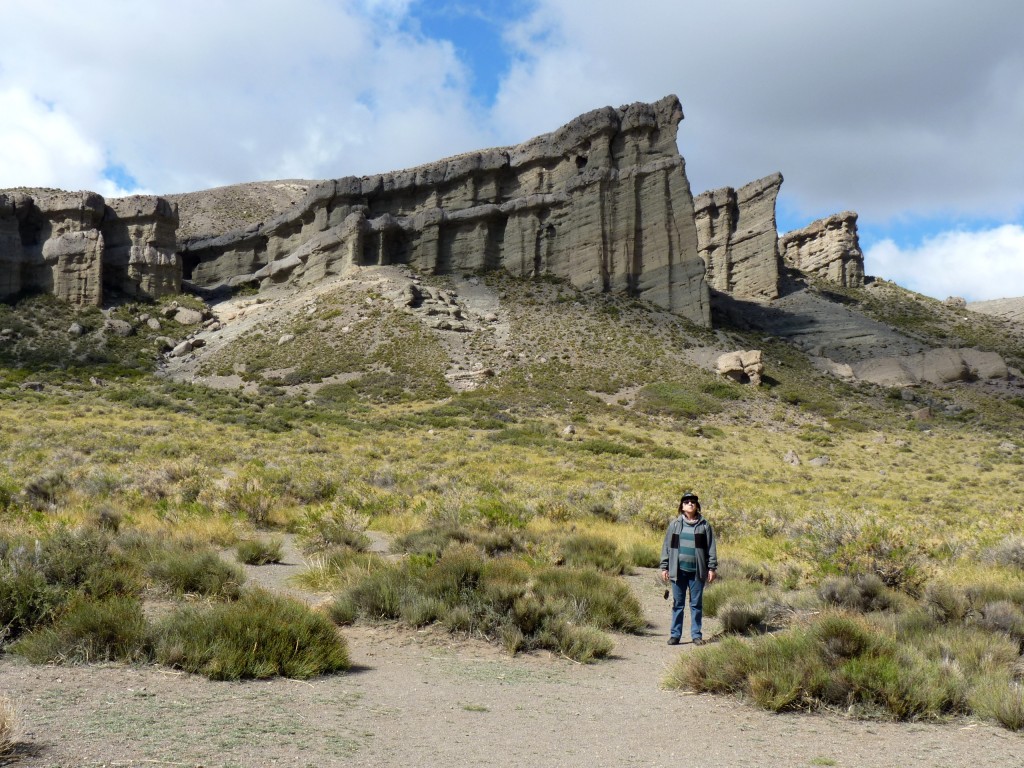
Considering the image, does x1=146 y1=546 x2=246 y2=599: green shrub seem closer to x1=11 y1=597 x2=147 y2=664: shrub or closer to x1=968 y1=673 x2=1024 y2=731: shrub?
x1=11 y1=597 x2=147 y2=664: shrub

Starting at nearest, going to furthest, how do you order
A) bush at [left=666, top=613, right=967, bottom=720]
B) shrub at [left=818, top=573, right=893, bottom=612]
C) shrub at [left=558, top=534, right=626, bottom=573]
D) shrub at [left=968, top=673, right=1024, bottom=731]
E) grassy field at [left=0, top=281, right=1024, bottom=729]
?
shrub at [left=968, top=673, right=1024, bottom=731]
bush at [left=666, top=613, right=967, bottom=720]
grassy field at [left=0, top=281, right=1024, bottom=729]
shrub at [left=818, top=573, right=893, bottom=612]
shrub at [left=558, top=534, right=626, bottom=573]

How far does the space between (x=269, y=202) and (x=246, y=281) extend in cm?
4219

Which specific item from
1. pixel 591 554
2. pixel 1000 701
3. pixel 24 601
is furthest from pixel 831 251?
pixel 24 601

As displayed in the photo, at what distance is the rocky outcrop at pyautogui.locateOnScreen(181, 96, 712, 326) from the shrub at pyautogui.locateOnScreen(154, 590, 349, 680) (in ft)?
175

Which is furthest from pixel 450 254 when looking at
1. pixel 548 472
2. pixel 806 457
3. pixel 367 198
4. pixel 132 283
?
pixel 548 472

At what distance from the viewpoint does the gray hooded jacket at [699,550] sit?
26.0 ft

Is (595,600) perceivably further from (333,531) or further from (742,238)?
(742,238)

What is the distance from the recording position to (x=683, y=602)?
790 centimetres

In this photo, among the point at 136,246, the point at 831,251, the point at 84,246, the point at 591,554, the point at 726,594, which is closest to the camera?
the point at 726,594

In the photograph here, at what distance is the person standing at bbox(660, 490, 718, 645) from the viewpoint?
7883 mm

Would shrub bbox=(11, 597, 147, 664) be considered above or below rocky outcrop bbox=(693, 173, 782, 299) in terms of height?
below

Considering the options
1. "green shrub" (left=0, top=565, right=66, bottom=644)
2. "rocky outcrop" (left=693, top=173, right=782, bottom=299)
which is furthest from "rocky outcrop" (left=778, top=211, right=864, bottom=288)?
"green shrub" (left=0, top=565, right=66, bottom=644)

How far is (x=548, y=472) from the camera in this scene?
22.0 m

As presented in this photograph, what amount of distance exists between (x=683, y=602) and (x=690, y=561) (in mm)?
459
